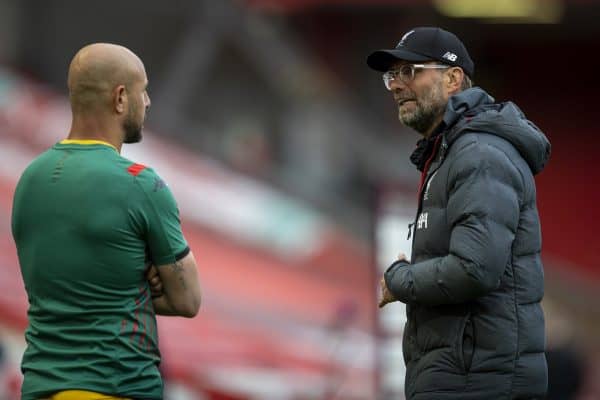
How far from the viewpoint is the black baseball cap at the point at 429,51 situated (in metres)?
4.02

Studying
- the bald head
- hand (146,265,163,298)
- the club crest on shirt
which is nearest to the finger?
hand (146,265,163,298)

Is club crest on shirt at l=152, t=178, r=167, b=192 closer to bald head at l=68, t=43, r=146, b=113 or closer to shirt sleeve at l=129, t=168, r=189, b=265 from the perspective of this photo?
shirt sleeve at l=129, t=168, r=189, b=265

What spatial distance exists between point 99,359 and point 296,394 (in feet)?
25.3

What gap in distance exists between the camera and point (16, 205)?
368cm

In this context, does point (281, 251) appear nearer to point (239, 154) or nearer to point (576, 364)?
point (239, 154)

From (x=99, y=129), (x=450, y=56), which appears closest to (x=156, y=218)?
(x=99, y=129)

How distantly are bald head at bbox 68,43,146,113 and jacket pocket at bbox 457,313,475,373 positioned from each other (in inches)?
45.8

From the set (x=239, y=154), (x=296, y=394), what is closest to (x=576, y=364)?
(x=296, y=394)

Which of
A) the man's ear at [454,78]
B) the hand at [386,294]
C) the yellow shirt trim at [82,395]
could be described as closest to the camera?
the yellow shirt trim at [82,395]

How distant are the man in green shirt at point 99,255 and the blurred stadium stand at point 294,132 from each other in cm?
781

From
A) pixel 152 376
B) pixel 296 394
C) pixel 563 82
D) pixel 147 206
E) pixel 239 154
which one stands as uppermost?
pixel 563 82

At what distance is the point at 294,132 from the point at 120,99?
465 inches

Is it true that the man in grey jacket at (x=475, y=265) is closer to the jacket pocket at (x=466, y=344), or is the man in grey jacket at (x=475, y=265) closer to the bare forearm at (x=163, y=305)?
the jacket pocket at (x=466, y=344)

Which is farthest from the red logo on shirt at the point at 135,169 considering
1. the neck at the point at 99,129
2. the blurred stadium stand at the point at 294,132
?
the blurred stadium stand at the point at 294,132
